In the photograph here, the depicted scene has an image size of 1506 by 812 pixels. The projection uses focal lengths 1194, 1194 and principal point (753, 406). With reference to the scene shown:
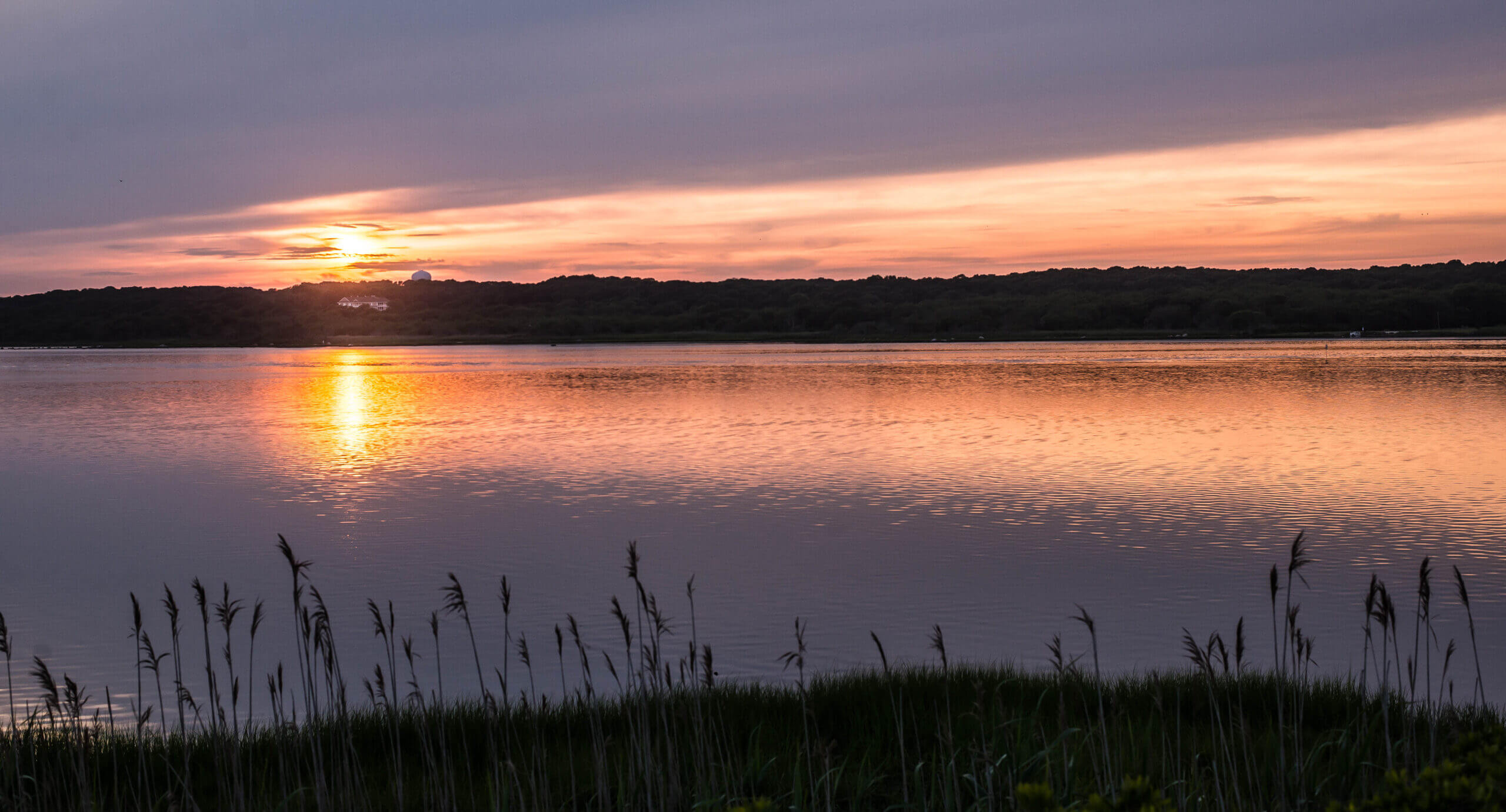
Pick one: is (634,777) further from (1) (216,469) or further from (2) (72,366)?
(2) (72,366)

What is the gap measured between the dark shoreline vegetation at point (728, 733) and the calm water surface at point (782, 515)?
116 centimetres

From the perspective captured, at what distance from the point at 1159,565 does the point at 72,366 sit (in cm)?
8611

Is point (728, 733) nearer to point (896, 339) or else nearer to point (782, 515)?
point (782, 515)

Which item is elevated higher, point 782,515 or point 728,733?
point 728,733

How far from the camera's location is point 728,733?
22.7 ft

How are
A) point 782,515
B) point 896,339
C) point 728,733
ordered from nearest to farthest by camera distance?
point 728,733
point 782,515
point 896,339

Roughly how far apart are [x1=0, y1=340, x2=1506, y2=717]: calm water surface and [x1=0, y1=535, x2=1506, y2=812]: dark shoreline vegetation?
45.7 inches

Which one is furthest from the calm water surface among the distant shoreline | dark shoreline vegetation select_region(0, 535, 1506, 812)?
→ the distant shoreline

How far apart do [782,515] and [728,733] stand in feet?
29.9

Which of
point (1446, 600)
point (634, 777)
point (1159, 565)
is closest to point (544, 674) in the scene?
point (634, 777)

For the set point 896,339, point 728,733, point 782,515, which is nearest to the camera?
point 728,733

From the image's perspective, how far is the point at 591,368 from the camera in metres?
69.7

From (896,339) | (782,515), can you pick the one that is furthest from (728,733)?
(896,339)

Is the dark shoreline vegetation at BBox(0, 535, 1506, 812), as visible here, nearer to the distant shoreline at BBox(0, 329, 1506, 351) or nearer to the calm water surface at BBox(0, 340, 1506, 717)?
the calm water surface at BBox(0, 340, 1506, 717)
